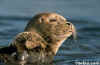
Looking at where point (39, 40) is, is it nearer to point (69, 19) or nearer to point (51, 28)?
point (51, 28)

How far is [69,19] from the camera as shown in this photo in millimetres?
15078

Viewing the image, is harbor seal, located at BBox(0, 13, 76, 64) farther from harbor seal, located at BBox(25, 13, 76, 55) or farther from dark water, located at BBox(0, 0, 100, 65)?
dark water, located at BBox(0, 0, 100, 65)

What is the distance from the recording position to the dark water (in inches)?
430

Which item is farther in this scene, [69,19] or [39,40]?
[69,19]

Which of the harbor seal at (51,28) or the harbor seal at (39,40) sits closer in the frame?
the harbor seal at (39,40)

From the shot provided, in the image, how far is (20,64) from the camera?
9.17 m

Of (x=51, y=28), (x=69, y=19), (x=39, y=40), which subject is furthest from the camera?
(x=69, y=19)

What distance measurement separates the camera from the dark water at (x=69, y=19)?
10929 mm

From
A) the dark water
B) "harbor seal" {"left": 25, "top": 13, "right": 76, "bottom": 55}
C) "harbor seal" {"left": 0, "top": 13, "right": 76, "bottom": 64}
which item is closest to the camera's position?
"harbor seal" {"left": 0, "top": 13, "right": 76, "bottom": 64}

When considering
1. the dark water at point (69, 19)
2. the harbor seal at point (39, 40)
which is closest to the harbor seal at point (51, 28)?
the harbor seal at point (39, 40)

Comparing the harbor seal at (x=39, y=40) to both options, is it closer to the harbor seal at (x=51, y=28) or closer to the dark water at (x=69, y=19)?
the harbor seal at (x=51, y=28)

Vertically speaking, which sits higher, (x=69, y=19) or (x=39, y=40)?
(x=69, y=19)

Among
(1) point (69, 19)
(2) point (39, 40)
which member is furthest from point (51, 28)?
(1) point (69, 19)

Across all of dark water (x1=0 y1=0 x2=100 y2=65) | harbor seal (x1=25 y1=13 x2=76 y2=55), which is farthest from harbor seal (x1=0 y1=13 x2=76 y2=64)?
dark water (x1=0 y1=0 x2=100 y2=65)
